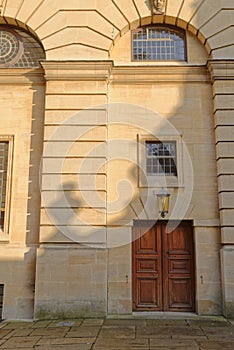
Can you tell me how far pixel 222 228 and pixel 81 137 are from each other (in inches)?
175

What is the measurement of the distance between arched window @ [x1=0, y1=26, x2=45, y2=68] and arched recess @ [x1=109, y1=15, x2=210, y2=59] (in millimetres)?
2311

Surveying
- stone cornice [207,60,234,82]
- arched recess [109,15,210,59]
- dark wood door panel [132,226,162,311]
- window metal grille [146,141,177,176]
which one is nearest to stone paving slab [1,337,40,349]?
dark wood door panel [132,226,162,311]

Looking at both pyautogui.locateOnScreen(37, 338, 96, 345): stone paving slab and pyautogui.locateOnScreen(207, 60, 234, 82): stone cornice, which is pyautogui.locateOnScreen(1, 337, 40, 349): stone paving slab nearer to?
pyautogui.locateOnScreen(37, 338, 96, 345): stone paving slab

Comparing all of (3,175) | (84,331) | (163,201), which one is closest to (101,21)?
(3,175)

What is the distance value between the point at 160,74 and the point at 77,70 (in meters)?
2.38

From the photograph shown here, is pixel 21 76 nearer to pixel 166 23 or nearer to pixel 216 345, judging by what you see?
pixel 166 23

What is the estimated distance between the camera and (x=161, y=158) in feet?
32.7

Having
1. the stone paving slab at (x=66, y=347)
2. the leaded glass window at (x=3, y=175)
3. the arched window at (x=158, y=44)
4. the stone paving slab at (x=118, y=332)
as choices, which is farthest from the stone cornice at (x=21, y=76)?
the stone paving slab at (x=66, y=347)

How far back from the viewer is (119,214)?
948 cm

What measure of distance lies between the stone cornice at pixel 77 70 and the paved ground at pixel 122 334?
6.41 m

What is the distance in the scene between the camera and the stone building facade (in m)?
9.07

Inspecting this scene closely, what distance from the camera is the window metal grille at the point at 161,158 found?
988 centimetres

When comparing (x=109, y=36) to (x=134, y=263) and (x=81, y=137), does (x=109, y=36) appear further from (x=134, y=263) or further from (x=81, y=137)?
(x=134, y=263)

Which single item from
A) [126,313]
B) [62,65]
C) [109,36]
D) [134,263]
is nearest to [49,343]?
[126,313]
